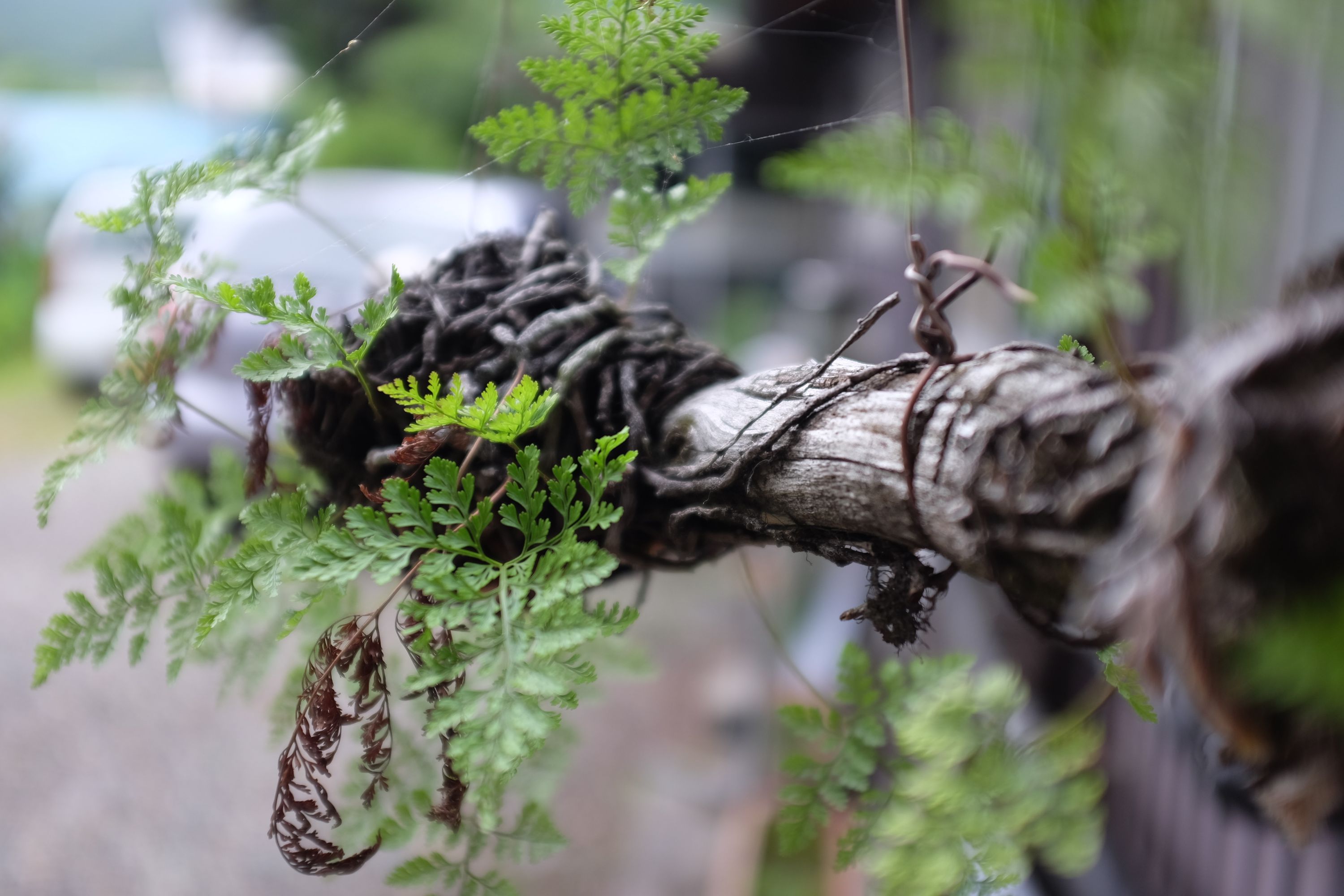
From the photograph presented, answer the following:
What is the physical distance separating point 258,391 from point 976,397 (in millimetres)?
373

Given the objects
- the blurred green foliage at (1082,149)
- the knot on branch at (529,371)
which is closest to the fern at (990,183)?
the blurred green foliage at (1082,149)

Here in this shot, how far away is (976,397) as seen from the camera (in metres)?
0.30

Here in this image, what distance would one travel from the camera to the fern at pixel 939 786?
444 millimetres

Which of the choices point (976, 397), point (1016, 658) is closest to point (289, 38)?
point (976, 397)

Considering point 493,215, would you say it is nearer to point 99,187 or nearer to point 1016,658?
point 99,187

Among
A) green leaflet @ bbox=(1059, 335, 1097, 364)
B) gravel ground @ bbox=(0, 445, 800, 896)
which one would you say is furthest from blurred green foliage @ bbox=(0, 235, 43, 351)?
green leaflet @ bbox=(1059, 335, 1097, 364)

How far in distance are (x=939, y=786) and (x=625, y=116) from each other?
0.42 m

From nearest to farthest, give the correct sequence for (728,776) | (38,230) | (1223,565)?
(1223,565) → (38,230) → (728,776)

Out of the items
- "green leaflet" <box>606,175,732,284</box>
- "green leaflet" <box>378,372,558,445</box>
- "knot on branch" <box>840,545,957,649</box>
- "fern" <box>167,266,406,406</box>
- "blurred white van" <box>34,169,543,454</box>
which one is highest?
"blurred white van" <box>34,169,543,454</box>

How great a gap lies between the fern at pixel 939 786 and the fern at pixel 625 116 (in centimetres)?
31

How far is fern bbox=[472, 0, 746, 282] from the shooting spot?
0.40 metres

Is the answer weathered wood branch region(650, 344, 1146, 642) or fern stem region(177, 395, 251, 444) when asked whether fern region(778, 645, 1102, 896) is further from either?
fern stem region(177, 395, 251, 444)

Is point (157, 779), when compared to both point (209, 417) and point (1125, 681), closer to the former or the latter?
point (209, 417)

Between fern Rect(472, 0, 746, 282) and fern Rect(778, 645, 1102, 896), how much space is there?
0.31 m
